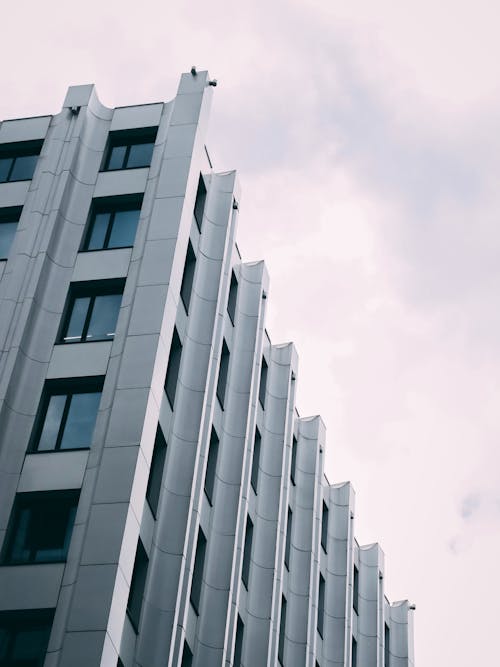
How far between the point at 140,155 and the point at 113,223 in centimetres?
383

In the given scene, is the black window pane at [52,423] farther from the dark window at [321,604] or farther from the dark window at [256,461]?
the dark window at [321,604]

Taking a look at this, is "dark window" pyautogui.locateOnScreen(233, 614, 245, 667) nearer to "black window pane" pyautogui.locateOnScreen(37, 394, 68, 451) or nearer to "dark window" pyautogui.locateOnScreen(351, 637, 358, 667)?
"black window pane" pyautogui.locateOnScreen(37, 394, 68, 451)

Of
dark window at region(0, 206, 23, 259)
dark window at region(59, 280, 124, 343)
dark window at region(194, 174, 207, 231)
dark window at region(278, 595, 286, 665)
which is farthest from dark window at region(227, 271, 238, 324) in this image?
dark window at region(278, 595, 286, 665)

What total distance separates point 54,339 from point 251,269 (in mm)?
14088

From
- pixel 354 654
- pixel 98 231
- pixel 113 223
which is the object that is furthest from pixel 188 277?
pixel 354 654

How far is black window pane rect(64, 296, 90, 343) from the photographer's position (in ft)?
114

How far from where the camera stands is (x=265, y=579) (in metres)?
41.1

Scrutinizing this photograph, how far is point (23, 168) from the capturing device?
135 ft

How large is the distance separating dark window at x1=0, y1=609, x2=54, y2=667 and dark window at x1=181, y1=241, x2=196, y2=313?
1322 centimetres

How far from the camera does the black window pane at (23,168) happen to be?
40.8 m

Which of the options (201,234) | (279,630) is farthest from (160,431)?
(279,630)

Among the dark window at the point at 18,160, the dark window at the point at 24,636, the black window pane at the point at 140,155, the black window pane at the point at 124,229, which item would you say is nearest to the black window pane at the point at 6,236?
the dark window at the point at 18,160

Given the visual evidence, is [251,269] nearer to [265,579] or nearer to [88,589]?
[265,579]

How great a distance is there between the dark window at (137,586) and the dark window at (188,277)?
32.1ft
